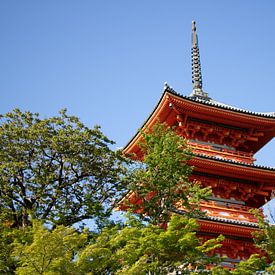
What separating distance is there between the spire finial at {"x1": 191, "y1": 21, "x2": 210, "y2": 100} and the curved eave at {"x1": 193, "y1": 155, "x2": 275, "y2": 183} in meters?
6.22

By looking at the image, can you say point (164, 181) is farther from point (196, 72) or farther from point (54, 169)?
point (196, 72)

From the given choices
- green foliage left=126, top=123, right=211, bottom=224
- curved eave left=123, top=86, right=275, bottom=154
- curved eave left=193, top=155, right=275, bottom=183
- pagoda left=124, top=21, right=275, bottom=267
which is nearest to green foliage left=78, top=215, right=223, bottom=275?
green foliage left=126, top=123, right=211, bottom=224

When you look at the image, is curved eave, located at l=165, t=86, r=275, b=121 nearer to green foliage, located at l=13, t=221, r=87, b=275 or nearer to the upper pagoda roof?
the upper pagoda roof

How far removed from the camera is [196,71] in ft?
100

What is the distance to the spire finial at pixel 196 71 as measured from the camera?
27.2 metres

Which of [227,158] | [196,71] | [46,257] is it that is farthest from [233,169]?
[46,257]

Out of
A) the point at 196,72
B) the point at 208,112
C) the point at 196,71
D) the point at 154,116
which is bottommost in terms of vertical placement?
the point at 208,112

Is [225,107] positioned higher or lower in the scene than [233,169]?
higher

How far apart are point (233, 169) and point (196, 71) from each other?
438 inches

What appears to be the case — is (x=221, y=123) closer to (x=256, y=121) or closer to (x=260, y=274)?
(x=256, y=121)

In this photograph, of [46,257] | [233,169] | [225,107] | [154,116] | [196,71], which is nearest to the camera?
[46,257]

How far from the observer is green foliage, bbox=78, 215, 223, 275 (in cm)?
1161

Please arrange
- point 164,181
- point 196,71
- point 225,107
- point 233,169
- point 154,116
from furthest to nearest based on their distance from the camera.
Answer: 1. point 196,71
2. point 154,116
3. point 225,107
4. point 233,169
5. point 164,181

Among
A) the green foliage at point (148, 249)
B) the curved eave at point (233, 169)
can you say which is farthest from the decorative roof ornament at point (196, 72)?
the green foliage at point (148, 249)
